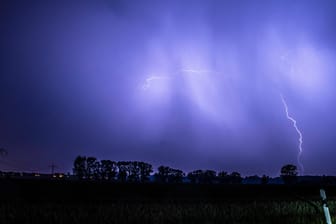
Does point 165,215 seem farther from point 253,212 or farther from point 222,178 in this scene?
point 222,178

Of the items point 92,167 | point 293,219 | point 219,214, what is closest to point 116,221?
point 219,214

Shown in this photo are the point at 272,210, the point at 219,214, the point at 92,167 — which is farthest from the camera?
the point at 92,167

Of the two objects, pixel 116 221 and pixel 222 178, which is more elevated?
pixel 222 178

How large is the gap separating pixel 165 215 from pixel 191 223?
2.78m

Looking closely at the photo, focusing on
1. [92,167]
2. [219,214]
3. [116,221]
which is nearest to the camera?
[116,221]

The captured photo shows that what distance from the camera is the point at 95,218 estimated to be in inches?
690

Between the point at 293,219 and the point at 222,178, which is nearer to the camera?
the point at 293,219

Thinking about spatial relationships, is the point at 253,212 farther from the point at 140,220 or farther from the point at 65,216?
the point at 65,216

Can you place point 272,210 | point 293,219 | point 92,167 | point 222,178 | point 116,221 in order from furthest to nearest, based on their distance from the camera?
point 92,167 → point 222,178 → point 272,210 → point 293,219 → point 116,221

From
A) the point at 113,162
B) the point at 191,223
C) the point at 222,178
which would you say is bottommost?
the point at 191,223

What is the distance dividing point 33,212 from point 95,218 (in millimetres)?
3669

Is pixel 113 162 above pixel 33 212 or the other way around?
above

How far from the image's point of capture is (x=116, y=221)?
55.7 feet

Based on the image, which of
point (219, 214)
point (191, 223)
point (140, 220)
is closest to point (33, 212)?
point (140, 220)
